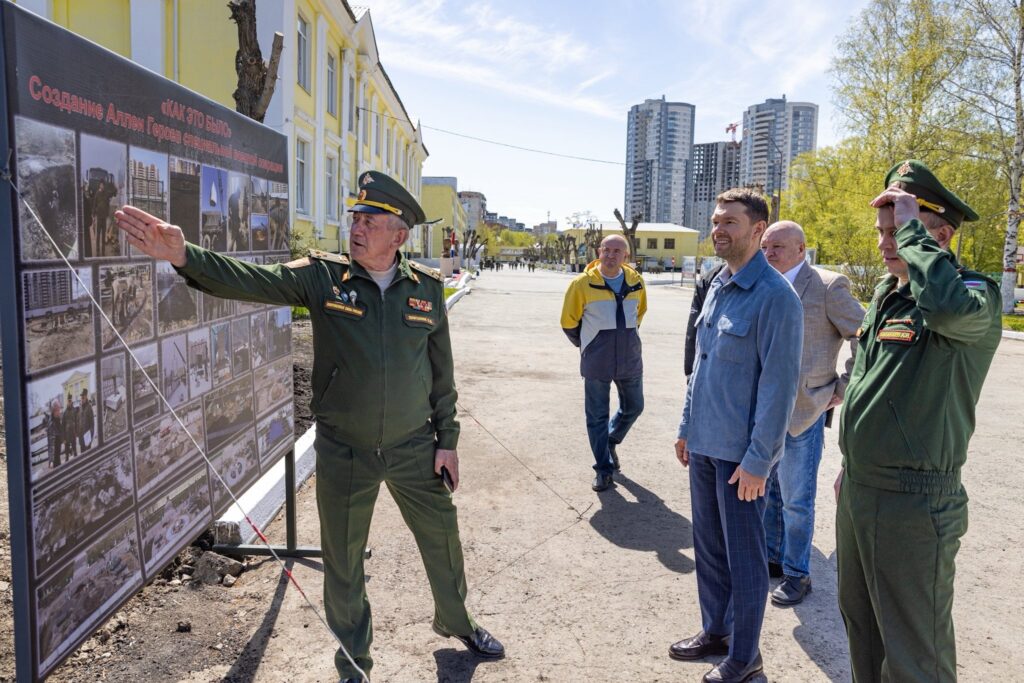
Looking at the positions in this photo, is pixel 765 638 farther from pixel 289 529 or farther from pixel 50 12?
pixel 50 12

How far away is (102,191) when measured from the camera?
2367 mm

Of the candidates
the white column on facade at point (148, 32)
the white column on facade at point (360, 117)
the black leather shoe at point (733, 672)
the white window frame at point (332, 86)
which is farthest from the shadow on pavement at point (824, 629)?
the white column on facade at point (360, 117)

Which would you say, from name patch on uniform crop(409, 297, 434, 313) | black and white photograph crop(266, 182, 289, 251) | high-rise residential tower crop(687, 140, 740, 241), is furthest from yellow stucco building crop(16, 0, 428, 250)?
high-rise residential tower crop(687, 140, 740, 241)

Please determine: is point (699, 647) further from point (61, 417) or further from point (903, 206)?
point (61, 417)

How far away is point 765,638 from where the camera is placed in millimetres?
3486

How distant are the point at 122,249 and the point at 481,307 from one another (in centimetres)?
2062

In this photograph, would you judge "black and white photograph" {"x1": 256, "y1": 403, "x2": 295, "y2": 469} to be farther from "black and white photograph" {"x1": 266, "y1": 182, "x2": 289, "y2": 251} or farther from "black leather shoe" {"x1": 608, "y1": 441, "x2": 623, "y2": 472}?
"black leather shoe" {"x1": 608, "y1": 441, "x2": 623, "y2": 472}

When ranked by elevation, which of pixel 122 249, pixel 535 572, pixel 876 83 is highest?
pixel 876 83

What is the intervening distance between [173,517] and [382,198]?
61.4 inches

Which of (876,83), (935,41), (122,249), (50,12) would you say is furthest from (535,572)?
(876,83)

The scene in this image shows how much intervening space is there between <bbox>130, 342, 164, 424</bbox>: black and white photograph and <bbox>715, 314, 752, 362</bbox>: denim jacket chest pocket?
224 centimetres

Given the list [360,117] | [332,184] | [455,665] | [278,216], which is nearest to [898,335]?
[455,665]

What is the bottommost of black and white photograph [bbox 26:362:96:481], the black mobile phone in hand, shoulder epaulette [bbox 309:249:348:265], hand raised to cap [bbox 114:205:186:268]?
the black mobile phone in hand

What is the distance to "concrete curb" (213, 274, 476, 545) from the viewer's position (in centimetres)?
420
